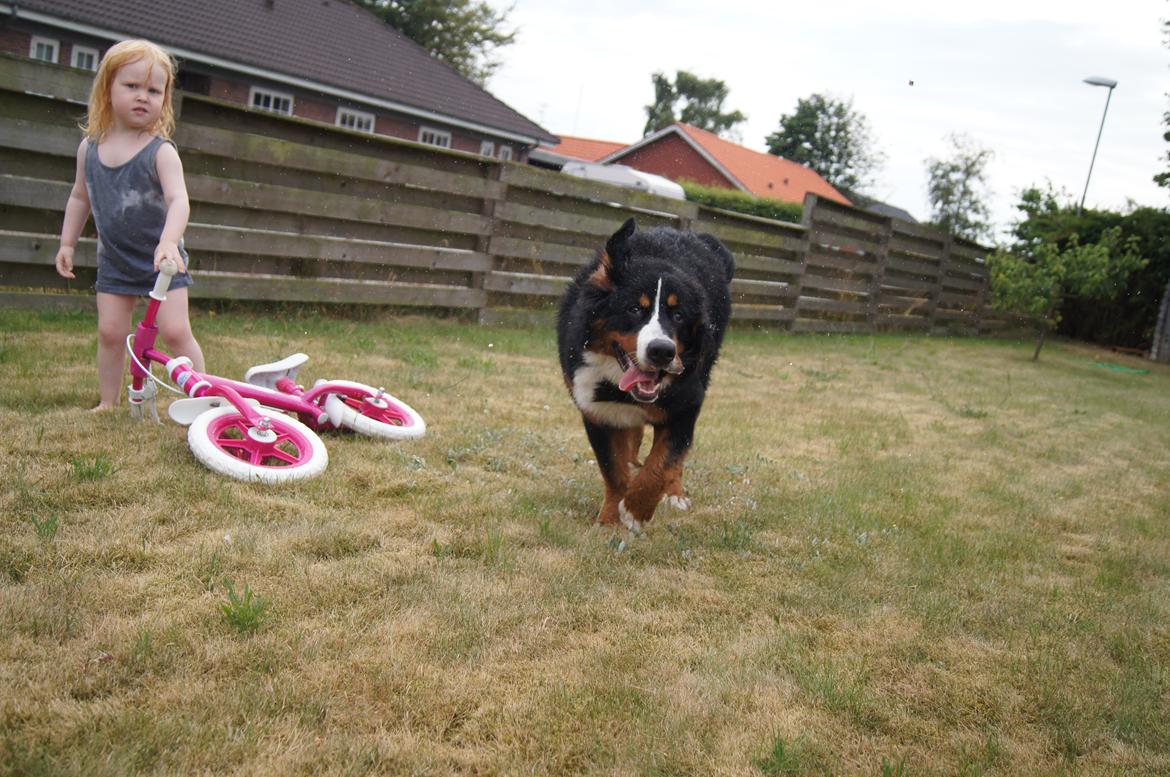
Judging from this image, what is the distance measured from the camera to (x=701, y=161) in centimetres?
3875

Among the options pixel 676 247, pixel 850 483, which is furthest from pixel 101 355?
pixel 850 483

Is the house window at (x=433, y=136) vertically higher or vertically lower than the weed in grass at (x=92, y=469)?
higher

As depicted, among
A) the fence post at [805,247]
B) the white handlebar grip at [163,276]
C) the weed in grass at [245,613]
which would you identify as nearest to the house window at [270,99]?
the fence post at [805,247]

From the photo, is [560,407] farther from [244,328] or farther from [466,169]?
[466,169]

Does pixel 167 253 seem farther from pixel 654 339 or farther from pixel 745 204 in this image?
pixel 745 204

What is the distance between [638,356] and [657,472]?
0.55 m

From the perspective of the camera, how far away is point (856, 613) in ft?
10.1

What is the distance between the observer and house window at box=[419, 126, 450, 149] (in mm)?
25969

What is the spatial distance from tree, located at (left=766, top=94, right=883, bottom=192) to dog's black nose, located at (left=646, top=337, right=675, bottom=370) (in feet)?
182

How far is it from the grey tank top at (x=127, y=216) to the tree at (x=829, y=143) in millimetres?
55225

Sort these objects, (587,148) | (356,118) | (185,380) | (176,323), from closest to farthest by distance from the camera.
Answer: (185,380) → (176,323) → (356,118) → (587,148)

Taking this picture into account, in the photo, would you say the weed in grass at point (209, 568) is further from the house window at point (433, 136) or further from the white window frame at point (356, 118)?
the house window at point (433, 136)

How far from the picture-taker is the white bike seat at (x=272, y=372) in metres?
4.34

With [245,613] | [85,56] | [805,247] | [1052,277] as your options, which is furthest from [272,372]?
[85,56]
